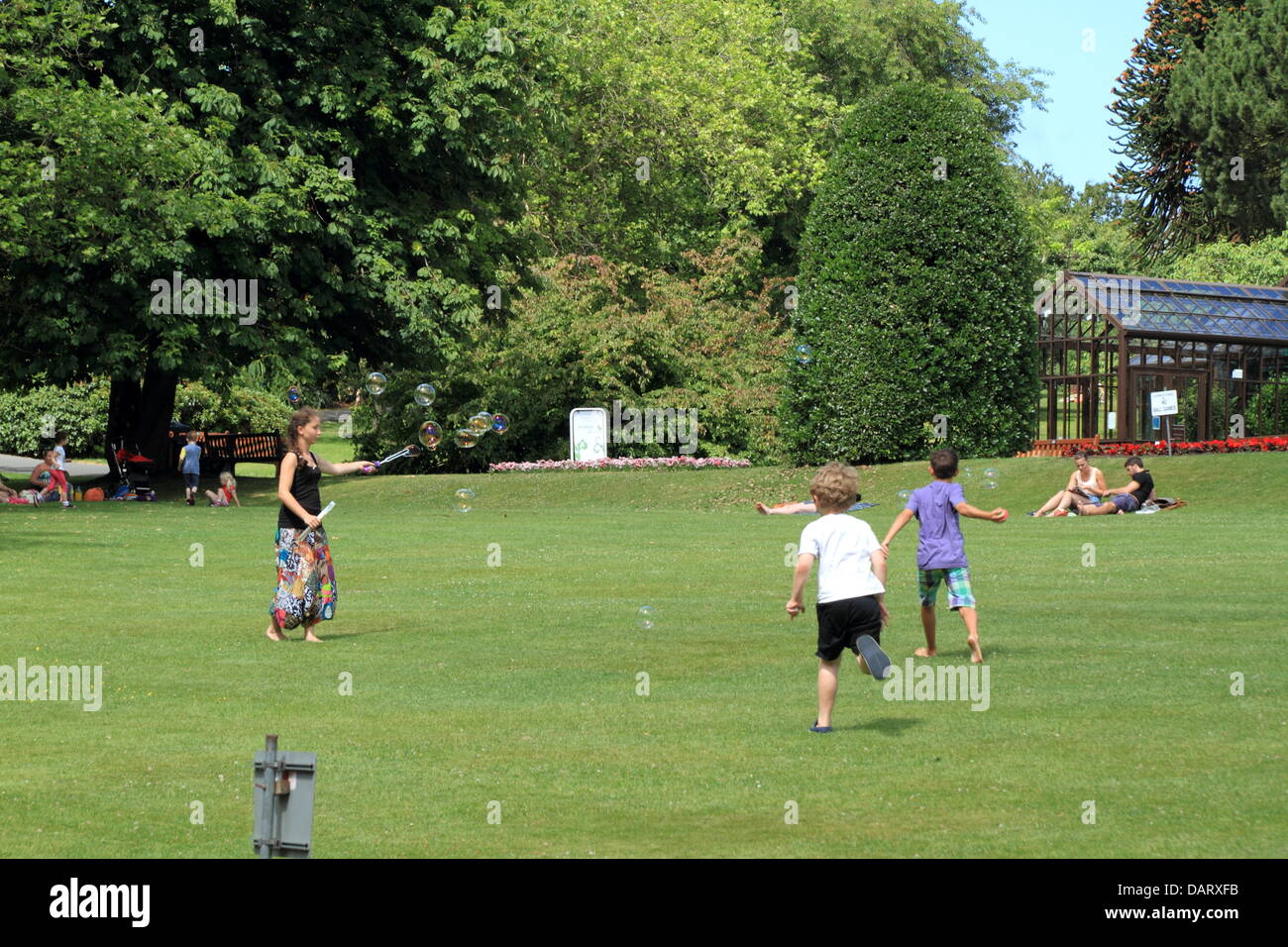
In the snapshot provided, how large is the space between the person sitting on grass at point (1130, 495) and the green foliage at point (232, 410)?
3696 centimetres

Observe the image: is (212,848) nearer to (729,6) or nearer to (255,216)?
(255,216)

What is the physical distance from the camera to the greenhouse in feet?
151

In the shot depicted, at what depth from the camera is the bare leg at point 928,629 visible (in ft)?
47.2

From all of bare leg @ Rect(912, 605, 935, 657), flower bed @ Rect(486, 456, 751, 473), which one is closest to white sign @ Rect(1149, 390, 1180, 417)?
flower bed @ Rect(486, 456, 751, 473)

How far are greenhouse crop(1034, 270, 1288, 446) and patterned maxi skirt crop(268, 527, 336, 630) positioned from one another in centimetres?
3280

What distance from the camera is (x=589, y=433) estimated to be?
152 feet

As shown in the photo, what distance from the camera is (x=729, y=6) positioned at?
200 feet

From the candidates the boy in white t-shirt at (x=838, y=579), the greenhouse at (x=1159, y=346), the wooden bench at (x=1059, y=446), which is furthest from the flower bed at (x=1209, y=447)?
the boy in white t-shirt at (x=838, y=579)

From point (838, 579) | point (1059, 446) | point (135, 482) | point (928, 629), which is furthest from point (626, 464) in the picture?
point (838, 579)

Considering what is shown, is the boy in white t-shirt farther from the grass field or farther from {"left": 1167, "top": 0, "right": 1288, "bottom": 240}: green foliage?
{"left": 1167, "top": 0, "right": 1288, "bottom": 240}: green foliage

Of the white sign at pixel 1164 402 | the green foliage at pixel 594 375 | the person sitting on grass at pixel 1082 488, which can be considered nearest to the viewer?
the person sitting on grass at pixel 1082 488

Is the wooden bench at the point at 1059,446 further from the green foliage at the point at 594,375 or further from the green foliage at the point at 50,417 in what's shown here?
the green foliage at the point at 50,417

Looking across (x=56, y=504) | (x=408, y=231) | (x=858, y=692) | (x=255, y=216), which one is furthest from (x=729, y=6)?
(x=858, y=692)

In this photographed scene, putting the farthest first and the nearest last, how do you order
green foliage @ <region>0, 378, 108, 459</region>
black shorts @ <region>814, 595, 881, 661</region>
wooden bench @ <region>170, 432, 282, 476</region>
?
green foliage @ <region>0, 378, 108, 459</region>, wooden bench @ <region>170, 432, 282, 476</region>, black shorts @ <region>814, 595, 881, 661</region>
